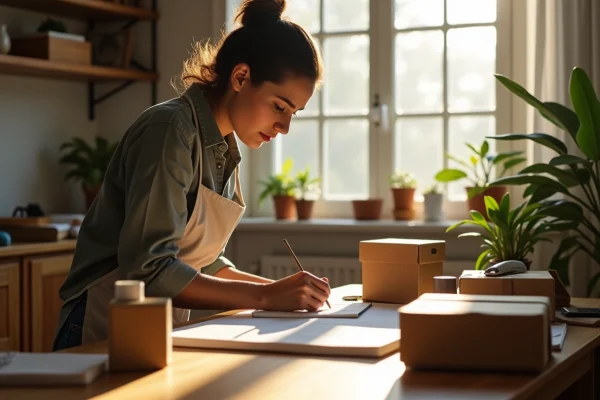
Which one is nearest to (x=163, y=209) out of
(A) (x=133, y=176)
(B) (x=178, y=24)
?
(A) (x=133, y=176)

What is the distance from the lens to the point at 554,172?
3.04 metres

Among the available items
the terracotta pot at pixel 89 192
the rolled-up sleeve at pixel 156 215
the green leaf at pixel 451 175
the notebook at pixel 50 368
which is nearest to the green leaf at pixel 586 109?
the green leaf at pixel 451 175

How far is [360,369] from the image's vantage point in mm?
1384

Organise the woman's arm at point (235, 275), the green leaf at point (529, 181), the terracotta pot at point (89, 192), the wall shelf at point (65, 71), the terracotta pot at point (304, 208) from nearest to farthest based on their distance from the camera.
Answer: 1. the woman's arm at point (235, 275)
2. the green leaf at point (529, 181)
3. the wall shelf at point (65, 71)
4. the terracotta pot at point (304, 208)
5. the terracotta pot at point (89, 192)

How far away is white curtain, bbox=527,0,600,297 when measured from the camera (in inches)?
135

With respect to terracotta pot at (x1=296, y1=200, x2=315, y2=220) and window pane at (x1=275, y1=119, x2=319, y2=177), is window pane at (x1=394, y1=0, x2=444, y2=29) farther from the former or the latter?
terracotta pot at (x1=296, y1=200, x2=315, y2=220)

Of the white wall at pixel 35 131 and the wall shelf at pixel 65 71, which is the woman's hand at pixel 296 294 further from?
the white wall at pixel 35 131

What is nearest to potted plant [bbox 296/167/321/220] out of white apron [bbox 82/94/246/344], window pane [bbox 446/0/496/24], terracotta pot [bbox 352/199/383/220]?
terracotta pot [bbox 352/199/383/220]

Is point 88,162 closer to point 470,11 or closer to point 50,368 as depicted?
point 470,11

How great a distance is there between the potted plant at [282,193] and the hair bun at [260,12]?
2.00m

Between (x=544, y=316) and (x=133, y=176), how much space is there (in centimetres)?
84

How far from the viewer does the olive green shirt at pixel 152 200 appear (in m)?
1.75

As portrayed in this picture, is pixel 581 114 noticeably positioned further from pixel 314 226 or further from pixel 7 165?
pixel 7 165

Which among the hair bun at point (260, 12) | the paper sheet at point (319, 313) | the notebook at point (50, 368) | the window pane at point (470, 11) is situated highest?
the window pane at point (470, 11)
